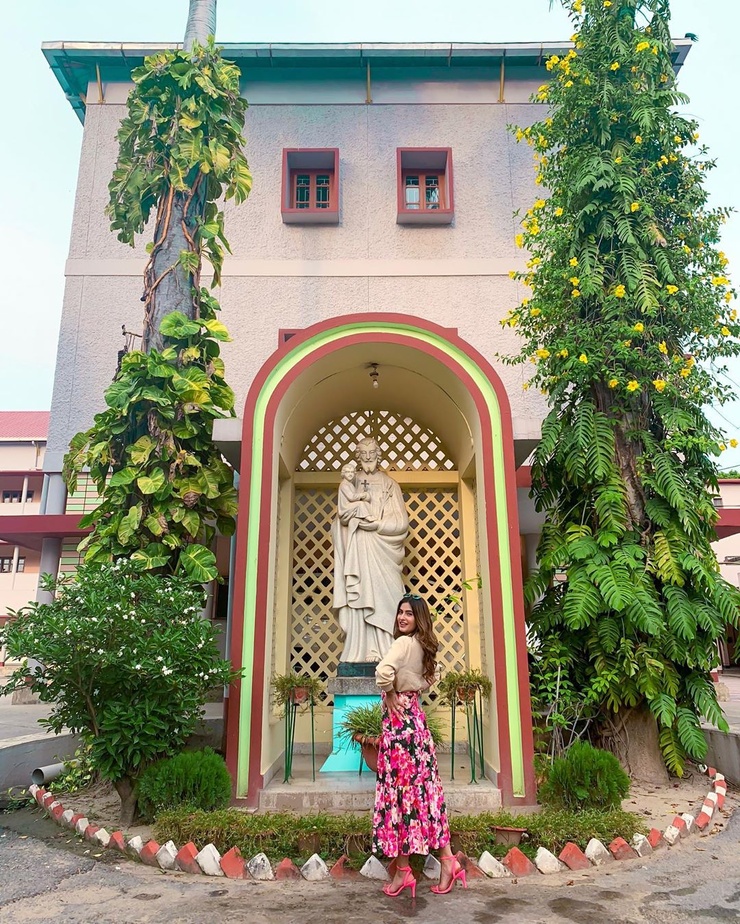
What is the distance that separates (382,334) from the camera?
5695 mm

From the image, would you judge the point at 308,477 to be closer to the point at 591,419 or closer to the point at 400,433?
the point at 400,433

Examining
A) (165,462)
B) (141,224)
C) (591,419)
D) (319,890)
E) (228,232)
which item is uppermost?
(228,232)

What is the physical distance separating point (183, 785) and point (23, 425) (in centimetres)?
2712

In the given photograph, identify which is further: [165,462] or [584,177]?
[584,177]

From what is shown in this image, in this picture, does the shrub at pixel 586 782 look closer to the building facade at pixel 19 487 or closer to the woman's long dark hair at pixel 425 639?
the woman's long dark hair at pixel 425 639

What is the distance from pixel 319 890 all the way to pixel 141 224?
19.5 feet

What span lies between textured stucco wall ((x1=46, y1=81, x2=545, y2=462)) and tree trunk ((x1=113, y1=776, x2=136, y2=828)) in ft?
21.5

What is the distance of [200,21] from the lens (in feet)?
24.2

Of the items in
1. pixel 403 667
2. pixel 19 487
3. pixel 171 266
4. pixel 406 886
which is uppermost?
pixel 19 487

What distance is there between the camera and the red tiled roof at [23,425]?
87.7 feet

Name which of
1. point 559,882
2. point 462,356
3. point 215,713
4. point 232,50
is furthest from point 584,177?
point 232,50

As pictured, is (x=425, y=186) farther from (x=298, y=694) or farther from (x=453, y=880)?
(x=453, y=880)

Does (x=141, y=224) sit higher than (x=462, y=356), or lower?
higher

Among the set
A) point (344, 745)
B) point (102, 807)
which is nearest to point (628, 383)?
point (344, 745)
